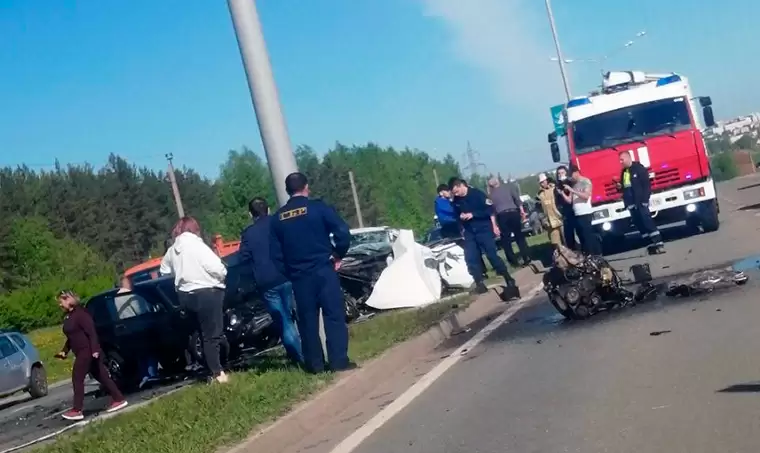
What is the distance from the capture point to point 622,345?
390 inches

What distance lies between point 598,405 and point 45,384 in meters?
17.3

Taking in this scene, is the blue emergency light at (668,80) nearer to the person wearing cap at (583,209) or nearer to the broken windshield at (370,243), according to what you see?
the person wearing cap at (583,209)

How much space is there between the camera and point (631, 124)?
68.7ft

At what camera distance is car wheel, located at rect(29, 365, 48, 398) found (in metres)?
22.0

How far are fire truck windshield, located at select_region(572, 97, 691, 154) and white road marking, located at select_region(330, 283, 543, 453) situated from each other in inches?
277

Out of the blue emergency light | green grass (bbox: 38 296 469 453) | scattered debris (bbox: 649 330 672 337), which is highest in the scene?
the blue emergency light

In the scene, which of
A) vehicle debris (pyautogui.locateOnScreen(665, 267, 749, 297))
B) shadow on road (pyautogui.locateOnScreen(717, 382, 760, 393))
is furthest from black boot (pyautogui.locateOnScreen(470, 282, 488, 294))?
shadow on road (pyautogui.locateOnScreen(717, 382, 760, 393))

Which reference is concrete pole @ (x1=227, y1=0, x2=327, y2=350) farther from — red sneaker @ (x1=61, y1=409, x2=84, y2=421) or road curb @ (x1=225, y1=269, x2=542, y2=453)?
red sneaker @ (x1=61, y1=409, x2=84, y2=421)

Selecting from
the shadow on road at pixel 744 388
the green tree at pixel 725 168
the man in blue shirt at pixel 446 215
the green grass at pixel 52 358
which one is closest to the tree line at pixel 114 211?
the green grass at pixel 52 358

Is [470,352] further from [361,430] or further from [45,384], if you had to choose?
[45,384]

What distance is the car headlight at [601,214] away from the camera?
20672mm

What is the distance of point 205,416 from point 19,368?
14.2 metres

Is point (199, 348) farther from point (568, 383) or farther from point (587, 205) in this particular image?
point (568, 383)

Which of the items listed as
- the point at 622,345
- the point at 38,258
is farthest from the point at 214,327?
the point at 38,258
